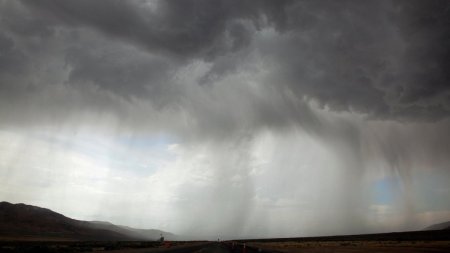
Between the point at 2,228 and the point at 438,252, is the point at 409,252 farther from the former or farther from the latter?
the point at 2,228

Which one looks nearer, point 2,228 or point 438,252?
point 438,252

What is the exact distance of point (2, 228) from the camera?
19462 centimetres

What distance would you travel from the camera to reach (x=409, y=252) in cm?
4869

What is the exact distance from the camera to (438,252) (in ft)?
152

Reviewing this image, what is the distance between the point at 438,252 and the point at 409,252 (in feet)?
12.0

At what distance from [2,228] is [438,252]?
21624cm

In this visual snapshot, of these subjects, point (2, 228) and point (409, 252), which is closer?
point (409, 252)

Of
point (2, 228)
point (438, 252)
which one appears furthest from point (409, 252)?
point (2, 228)
